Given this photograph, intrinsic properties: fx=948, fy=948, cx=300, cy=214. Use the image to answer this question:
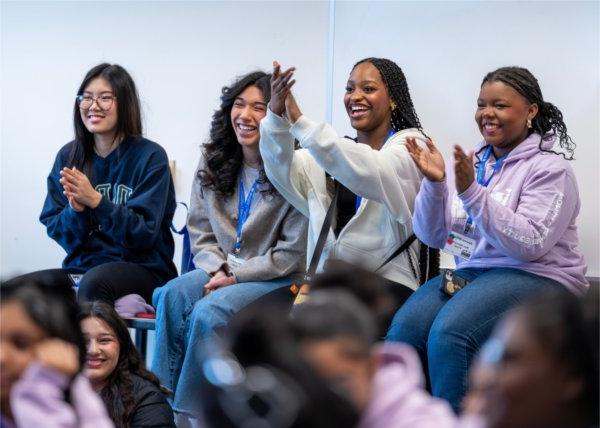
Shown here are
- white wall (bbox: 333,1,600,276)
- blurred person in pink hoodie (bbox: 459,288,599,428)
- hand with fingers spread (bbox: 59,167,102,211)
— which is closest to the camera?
blurred person in pink hoodie (bbox: 459,288,599,428)

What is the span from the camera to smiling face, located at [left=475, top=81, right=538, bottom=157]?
2920 mm

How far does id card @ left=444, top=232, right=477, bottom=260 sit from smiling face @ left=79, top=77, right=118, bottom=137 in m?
1.55

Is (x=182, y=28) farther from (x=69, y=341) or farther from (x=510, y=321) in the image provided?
(x=510, y=321)

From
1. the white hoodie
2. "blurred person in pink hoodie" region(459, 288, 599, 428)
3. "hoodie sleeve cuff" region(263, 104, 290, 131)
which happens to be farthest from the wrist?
"blurred person in pink hoodie" region(459, 288, 599, 428)

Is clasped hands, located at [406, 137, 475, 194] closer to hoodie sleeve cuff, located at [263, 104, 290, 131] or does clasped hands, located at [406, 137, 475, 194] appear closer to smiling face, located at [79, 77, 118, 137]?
hoodie sleeve cuff, located at [263, 104, 290, 131]

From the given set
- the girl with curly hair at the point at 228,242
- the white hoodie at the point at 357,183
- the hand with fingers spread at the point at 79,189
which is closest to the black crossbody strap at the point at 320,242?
the white hoodie at the point at 357,183

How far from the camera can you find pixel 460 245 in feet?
9.38

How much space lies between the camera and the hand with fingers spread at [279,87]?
9.80ft

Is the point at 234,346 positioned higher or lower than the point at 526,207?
higher

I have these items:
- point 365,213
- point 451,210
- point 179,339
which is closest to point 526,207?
point 451,210

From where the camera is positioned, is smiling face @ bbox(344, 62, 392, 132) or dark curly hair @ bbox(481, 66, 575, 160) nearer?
dark curly hair @ bbox(481, 66, 575, 160)

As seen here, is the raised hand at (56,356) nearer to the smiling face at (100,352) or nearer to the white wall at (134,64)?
the smiling face at (100,352)

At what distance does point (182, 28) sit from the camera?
4738 mm

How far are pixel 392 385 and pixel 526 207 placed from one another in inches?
68.6
